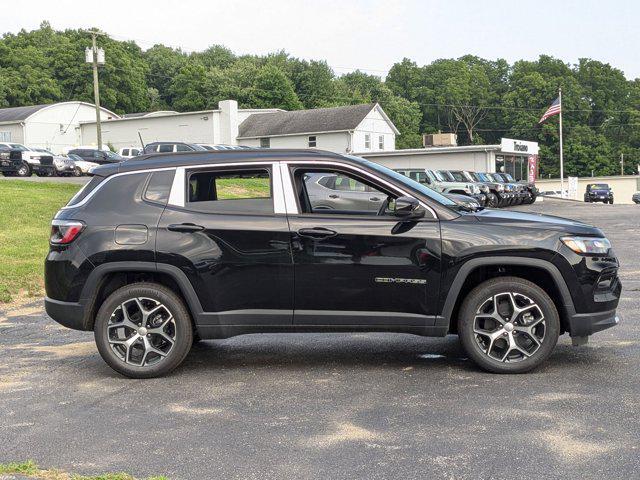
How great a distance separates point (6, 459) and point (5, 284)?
6871mm

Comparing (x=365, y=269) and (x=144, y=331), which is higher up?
(x=365, y=269)

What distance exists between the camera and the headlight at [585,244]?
563cm

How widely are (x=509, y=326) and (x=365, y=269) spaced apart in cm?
124

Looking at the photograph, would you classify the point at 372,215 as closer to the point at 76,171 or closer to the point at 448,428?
the point at 448,428

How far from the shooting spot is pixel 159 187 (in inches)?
236

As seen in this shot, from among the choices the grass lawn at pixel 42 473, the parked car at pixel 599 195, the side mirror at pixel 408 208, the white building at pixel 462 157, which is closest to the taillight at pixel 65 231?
the grass lawn at pixel 42 473

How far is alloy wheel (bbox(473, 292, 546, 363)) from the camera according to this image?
5621 mm

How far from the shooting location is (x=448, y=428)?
14.8ft

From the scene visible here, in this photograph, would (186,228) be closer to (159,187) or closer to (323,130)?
(159,187)

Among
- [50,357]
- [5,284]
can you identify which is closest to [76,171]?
[5,284]

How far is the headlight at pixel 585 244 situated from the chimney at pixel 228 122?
162ft

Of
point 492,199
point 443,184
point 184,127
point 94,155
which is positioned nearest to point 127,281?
point 443,184

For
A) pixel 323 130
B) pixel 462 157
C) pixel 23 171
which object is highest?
pixel 323 130

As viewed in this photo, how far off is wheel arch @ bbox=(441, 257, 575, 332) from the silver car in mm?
903
